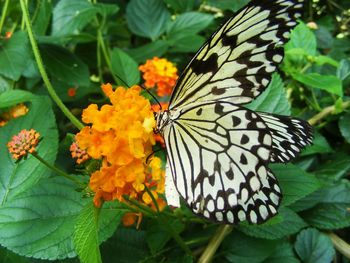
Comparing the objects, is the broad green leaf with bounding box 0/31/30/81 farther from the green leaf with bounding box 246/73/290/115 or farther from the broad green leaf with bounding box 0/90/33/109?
the green leaf with bounding box 246/73/290/115

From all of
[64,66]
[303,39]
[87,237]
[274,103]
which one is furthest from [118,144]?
[303,39]

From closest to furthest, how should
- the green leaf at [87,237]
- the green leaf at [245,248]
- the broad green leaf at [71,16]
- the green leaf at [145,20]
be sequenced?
the green leaf at [87,237], the green leaf at [245,248], the broad green leaf at [71,16], the green leaf at [145,20]

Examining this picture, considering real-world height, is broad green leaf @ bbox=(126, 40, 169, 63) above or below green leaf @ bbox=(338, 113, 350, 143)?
below

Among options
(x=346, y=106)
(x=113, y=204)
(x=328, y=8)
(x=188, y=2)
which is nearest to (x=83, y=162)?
(x=113, y=204)

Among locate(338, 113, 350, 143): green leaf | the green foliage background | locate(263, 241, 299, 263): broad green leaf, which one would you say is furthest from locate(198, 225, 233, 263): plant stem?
locate(338, 113, 350, 143): green leaf

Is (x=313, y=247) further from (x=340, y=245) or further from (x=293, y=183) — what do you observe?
(x=293, y=183)

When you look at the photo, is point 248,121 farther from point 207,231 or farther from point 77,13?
point 77,13

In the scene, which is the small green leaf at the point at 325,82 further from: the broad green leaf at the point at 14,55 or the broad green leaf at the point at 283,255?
the broad green leaf at the point at 14,55

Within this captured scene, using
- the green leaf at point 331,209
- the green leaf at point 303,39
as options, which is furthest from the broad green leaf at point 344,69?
the green leaf at point 331,209
